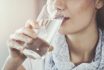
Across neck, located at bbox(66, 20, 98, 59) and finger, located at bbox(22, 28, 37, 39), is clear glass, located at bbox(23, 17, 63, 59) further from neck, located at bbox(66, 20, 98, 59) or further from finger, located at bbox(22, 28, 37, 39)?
neck, located at bbox(66, 20, 98, 59)

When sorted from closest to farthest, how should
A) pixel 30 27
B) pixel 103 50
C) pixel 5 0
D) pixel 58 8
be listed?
pixel 30 27
pixel 58 8
pixel 103 50
pixel 5 0

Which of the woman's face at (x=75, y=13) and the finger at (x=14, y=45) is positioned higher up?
the finger at (x=14, y=45)

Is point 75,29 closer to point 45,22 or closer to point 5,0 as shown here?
point 45,22

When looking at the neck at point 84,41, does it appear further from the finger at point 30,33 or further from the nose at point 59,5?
the finger at point 30,33

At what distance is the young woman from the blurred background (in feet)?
0.94

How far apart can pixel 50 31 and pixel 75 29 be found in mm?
192

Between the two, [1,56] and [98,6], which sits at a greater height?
[98,6]

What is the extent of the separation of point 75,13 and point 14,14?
1.43ft

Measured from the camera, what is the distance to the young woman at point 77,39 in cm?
72

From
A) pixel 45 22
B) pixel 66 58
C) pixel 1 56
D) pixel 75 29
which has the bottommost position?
pixel 1 56

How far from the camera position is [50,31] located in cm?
57

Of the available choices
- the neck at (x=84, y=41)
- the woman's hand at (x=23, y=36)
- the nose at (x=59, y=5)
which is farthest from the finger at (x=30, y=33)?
the neck at (x=84, y=41)

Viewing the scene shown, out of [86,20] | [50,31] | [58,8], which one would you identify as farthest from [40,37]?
[86,20]

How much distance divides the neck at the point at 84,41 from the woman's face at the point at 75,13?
0.03 meters
